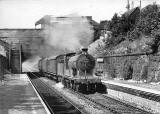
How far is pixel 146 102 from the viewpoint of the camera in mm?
15258

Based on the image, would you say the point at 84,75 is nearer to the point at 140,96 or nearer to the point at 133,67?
the point at 140,96

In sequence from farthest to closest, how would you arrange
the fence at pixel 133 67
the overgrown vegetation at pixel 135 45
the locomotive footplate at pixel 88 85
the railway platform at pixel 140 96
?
the overgrown vegetation at pixel 135 45 < the fence at pixel 133 67 < the locomotive footplate at pixel 88 85 < the railway platform at pixel 140 96

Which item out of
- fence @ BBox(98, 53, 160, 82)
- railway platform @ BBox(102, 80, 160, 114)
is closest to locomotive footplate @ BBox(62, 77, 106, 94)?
railway platform @ BBox(102, 80, 160, 114)

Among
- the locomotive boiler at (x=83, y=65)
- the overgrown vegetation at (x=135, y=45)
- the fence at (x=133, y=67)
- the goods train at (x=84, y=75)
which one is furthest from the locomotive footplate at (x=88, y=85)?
the overgrown vegetation at (x=135, y=45)

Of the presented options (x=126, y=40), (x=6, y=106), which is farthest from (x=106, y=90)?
(x=126, y=40)

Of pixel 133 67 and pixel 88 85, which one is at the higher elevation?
pixel 133 67

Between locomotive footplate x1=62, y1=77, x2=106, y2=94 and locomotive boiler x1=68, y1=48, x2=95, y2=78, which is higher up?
locomotive boiler x1=68, y1=48, x2=95, y2=78

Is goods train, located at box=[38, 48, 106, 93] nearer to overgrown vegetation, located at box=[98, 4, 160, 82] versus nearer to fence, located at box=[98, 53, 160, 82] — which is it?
fence, located at box=[98, 53, 160, 82]

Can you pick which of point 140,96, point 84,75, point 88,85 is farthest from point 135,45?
point 140,96

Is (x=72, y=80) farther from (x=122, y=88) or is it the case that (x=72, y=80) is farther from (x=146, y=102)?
(x=146, y=102)

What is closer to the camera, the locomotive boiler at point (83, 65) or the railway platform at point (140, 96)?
the railway platform at point (140, 96)

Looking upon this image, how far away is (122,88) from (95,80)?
296 cm

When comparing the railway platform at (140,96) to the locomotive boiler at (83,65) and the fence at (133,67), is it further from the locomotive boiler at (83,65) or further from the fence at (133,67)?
the fence at (133,67)

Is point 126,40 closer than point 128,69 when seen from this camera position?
No
